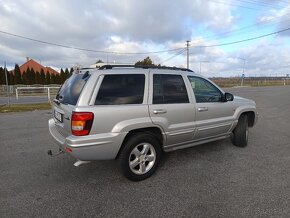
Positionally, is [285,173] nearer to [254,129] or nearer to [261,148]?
[261,148]

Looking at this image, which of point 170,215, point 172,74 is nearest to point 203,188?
point 170,215

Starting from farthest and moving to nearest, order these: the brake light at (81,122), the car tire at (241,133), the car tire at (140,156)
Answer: the car tire at (241,133), the car tire at (140,156), the brake light at (81,122)

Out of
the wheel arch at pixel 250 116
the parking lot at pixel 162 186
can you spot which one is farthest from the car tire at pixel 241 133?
the wheel arch at pixel 250 116

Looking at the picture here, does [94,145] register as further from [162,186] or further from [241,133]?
[241,133]

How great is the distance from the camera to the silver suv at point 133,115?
11.1ft

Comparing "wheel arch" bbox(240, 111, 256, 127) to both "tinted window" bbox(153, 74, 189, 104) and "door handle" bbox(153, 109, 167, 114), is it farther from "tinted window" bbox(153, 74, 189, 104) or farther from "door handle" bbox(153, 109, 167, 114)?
"door handle" bbox(153, 109, 167, 114)

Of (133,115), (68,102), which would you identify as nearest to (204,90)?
(133,115)

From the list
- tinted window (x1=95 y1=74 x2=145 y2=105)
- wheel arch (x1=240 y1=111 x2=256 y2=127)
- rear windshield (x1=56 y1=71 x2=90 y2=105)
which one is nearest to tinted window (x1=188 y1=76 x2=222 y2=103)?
tinted window (x1=95 y1=74 x2=145 y2=105)

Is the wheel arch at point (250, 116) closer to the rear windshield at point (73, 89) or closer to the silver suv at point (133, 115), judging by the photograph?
the silver suv at point (133, 115)

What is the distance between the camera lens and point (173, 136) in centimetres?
Result: 411

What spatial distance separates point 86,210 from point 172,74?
2550 mm

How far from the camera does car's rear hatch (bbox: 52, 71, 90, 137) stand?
3.50 meters

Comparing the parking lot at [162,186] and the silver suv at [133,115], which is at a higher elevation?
the silver suv at [133,115]

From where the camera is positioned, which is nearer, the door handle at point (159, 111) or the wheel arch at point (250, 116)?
the door handle at point (159, 111)
